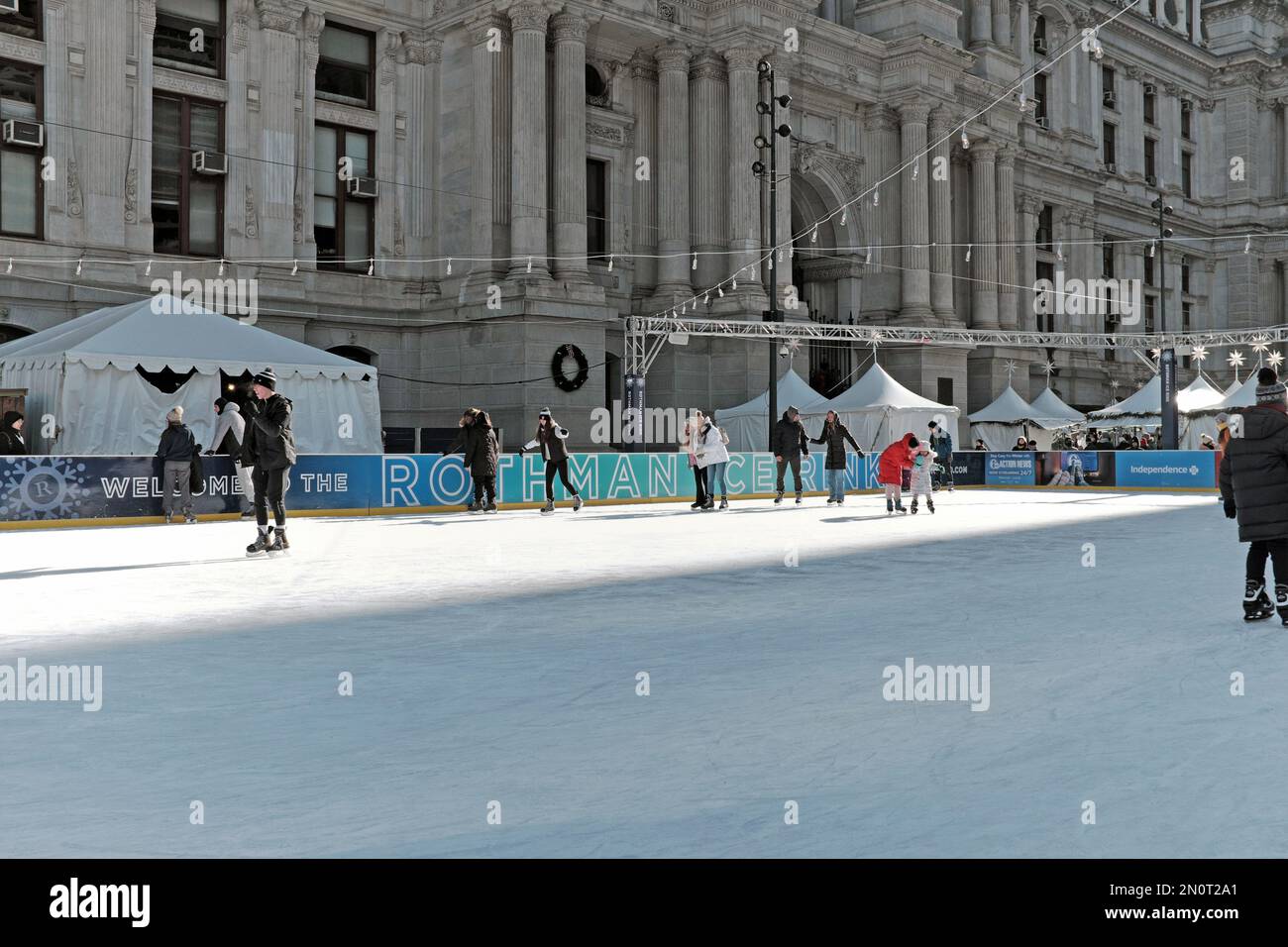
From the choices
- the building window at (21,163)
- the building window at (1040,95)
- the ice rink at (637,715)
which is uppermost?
the building window at (1040,95)

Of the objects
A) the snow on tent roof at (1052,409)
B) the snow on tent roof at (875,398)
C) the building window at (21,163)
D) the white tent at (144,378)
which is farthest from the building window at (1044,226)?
the building window at (21,163)

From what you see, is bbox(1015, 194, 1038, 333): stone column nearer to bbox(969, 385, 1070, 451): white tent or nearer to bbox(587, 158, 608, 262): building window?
bbox(969, 385, 1070, 451): white tent

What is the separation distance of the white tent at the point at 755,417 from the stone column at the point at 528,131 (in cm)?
719

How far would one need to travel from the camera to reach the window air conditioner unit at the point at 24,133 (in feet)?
89.2

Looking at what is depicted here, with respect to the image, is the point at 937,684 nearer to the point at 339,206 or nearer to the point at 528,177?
the point at 528,177

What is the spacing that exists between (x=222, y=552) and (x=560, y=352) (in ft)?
63.6

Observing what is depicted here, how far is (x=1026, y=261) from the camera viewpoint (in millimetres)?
54469

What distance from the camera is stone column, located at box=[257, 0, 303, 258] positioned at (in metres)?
31.7

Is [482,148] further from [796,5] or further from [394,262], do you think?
[796,5]

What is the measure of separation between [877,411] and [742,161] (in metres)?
9.14

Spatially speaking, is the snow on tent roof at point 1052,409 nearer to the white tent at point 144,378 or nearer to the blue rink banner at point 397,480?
the blue rink banner at point 397,480

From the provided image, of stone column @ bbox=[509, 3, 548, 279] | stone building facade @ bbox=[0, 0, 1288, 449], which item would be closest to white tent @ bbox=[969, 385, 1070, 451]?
stone building facade @ bbox=[0, 0, 1288, 449]

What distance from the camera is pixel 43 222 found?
2800 centimetres
